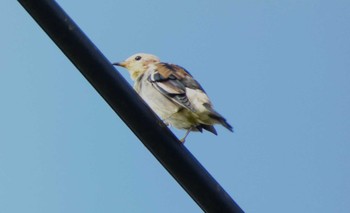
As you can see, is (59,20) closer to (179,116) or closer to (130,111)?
(130,111)

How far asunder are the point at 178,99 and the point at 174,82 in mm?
532

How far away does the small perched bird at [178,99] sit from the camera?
25.6ft

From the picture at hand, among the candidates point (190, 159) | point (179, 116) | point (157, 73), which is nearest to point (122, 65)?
point (157, 73)

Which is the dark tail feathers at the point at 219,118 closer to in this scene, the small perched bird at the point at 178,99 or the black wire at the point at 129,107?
the small perched bird at the point at 178,99

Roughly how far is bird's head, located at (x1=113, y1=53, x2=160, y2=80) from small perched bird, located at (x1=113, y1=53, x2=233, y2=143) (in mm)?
1218

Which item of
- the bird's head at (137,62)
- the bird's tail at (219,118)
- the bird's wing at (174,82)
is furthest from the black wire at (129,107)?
the bird's head at (137,62)

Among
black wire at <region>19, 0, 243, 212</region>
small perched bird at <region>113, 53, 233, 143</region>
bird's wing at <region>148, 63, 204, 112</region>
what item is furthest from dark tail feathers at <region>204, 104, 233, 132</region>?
black wire at <region>19, 0, 243, 212</region>

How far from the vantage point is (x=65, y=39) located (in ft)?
11.8

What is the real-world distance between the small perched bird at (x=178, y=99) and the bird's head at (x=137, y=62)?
122 cm

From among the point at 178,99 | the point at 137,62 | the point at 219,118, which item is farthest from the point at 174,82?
the point at 137,62

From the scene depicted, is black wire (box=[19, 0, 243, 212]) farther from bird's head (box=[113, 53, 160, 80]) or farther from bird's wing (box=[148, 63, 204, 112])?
bird's head (box=[113, 53, 160, 80])

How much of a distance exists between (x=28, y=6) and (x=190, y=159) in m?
1.17

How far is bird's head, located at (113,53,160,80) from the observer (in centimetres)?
1052

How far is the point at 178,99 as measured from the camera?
804 centimetres
